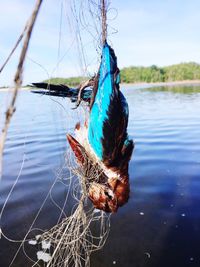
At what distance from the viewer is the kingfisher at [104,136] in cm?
298

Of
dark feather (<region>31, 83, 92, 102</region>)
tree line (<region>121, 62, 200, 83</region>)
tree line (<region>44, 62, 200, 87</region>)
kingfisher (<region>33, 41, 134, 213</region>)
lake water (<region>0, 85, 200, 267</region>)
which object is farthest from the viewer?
tree line (<region>44, 62, 200, 87</region>)

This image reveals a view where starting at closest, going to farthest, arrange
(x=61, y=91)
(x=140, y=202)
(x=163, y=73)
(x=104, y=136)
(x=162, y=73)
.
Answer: (x=104, y=136)
(x=61, y=91)
(x=140, y=202)
(x=162, y=73)
(x=163, y=73)

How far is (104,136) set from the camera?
3.07 metres

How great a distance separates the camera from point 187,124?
660 inches

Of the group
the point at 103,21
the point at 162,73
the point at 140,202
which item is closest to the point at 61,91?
the point at 103,21

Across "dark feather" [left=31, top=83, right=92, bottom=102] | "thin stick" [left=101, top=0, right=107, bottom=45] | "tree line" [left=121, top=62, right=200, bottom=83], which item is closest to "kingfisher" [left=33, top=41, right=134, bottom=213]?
"dark feather" [left=31, top=83, right=92, bottom=102]

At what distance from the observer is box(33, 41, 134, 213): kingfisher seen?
2.98m

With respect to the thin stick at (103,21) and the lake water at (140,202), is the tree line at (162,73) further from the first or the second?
the thin stick at (103,21)

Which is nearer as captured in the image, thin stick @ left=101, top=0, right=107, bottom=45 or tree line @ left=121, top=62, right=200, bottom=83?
thin stick @ left=101, top=0, right=107, bottom=45

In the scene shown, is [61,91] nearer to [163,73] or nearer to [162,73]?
[162,73]

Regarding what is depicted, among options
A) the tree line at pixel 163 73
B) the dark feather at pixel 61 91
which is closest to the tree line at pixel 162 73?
the tree line at pixel 163 73

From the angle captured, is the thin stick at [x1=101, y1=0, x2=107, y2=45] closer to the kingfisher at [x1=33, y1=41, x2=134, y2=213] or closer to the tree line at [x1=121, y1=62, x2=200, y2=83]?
the kingfisher at [x1=33, y1=41, x2=134, y2=213]

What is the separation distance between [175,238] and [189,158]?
4.98 meters

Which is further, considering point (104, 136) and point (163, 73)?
point (163, 73)
